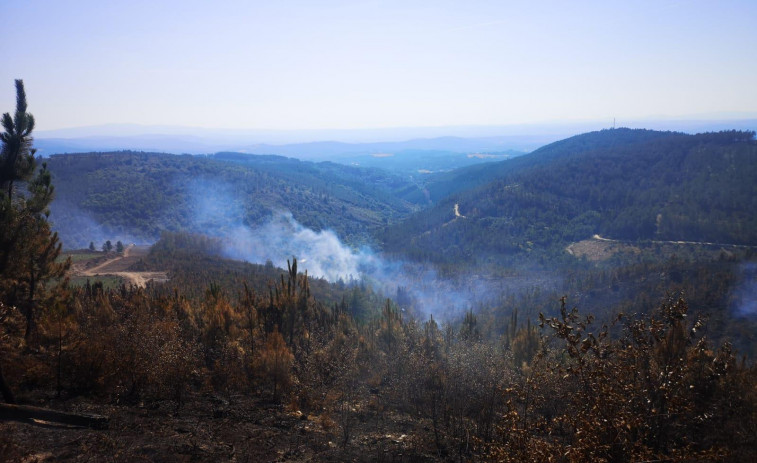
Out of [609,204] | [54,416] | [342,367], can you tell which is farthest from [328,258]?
[54,416]

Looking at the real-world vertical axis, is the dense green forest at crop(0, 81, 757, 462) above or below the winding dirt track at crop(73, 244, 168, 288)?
above

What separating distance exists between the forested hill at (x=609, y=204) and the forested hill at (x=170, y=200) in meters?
36.4

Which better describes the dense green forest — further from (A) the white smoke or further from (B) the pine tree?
(A) the white smoke

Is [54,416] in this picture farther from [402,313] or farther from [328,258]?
[328,258]

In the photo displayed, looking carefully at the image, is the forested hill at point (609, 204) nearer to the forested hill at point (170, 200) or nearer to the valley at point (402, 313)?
the valley at point (402, 313)

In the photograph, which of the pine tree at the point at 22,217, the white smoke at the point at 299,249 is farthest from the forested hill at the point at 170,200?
the pine tree at the point at 22,217

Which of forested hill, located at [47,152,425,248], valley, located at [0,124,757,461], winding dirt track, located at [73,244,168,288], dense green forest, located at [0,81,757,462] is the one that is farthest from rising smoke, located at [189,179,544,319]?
winding dirt track, located at [73,244,168,288]

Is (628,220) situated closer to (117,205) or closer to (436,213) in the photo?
(436,213)

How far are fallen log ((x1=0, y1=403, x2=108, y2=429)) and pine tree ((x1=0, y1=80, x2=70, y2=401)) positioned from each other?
25.2 inches

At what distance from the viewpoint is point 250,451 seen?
11.5 metres

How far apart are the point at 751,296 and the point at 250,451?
50.1 m

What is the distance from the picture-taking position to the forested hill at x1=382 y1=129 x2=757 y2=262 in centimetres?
10312

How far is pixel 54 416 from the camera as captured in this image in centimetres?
1170

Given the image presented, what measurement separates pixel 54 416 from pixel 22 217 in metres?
5.99
